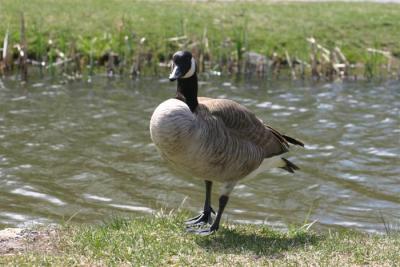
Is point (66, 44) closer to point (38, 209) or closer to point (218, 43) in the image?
point (218, 43)

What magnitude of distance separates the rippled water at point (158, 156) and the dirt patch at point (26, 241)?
2070mm

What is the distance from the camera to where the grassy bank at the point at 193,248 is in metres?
5.95

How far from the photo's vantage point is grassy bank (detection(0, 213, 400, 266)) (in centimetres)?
595

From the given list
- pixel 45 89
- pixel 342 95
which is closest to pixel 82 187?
pixel 45 89

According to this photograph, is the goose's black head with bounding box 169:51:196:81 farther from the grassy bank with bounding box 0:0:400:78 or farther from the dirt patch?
the grassy bank with bounding box 0:0:400:78

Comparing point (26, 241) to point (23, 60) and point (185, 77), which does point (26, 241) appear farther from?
point (23, 60)

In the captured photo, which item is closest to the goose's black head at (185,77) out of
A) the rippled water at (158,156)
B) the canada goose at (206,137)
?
the canada goose at (206,137)

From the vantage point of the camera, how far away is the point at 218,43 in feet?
58.6

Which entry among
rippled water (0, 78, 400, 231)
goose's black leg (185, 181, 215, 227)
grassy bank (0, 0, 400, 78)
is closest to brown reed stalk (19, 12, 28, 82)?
grassy bank (0, 0, 400, 78)

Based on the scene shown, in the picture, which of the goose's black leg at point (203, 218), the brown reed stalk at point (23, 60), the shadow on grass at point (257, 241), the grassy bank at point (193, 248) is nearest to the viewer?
the grassy bank at point (193, 248)

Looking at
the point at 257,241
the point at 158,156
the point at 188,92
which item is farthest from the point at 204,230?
the point at 158,156

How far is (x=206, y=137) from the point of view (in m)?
6.75

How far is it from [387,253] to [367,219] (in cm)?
314

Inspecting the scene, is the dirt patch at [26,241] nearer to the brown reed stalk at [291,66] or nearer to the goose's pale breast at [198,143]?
the goose's pale breast at [198,143]
